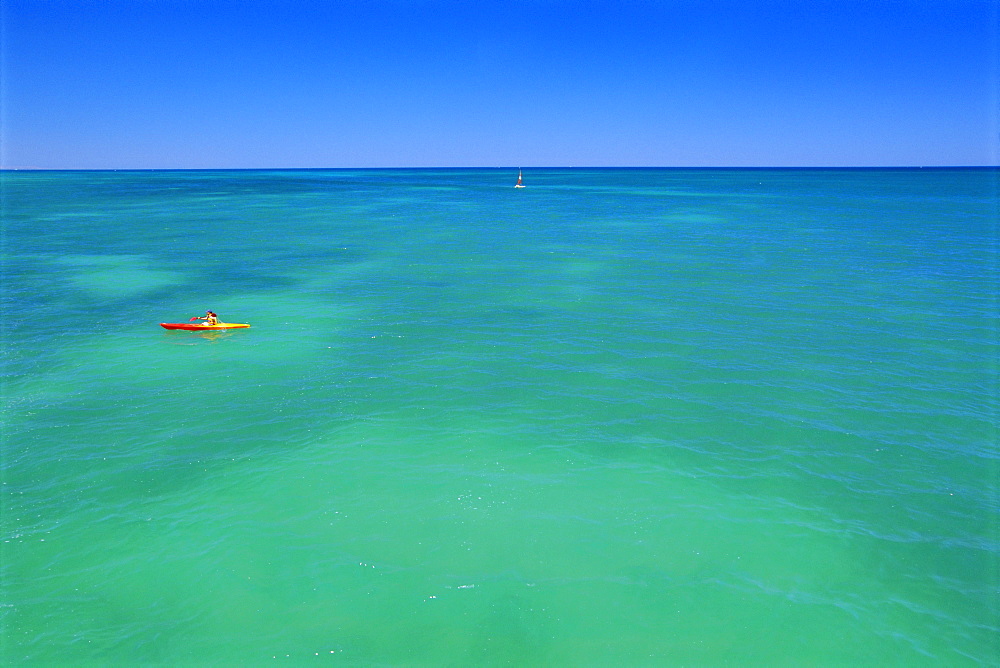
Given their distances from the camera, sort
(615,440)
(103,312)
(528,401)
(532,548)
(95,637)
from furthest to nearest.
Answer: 1. (103,312)
2. (528,401)
3. (615,440)
4. (532,548)
5. (95,637)

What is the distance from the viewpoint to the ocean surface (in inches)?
568

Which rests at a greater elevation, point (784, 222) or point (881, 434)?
point (784, 222)

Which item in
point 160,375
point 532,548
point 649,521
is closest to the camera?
point 532,548

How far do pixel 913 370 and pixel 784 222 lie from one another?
66.9m

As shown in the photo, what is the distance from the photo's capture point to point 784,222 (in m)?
89.7

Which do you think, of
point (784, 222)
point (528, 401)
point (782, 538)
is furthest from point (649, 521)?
point (784, 222)

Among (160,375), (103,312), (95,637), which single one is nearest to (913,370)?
(95,637)

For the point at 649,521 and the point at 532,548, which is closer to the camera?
the point at 532,548

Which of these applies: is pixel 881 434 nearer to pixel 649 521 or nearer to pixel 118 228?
pixel 649 521

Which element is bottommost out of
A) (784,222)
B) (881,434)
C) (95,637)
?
(95,637)

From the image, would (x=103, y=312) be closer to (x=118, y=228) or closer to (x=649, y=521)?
(x=649, y=521)

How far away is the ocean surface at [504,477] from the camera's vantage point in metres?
14.4

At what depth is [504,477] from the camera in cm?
2045

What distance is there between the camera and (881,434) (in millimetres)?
23297
